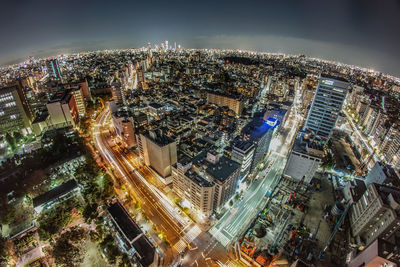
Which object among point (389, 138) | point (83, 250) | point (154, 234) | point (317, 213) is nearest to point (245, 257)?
point (154, 234)

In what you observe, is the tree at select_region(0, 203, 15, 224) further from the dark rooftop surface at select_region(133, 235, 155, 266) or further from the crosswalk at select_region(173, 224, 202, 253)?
the crosswalk at select_region(173, 224, 202, 253)

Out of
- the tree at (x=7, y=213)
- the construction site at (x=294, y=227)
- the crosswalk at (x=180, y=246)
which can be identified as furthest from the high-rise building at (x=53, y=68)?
the construction site at (x=294, y=227)

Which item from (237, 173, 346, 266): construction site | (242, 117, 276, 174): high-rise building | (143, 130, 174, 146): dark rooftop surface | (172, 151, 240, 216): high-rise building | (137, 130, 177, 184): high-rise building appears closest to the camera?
(237, 173, 346, 266): construction site

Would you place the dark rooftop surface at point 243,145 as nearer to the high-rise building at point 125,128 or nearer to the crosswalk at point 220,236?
the crosswalk at point 220,236

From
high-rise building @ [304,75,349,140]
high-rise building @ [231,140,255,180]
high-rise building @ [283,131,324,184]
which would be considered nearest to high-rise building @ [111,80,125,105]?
high-rise building @ [231,140,255,180]

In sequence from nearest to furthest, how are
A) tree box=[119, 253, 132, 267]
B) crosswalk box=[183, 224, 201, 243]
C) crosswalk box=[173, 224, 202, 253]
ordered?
tree box=[119, 253, 132, 267], crosswalk box=[173, 224, 202, 253], crosswalk box=[183, 224, 201, 243]

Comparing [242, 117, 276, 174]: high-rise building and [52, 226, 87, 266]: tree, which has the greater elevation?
[242, 117, 276, 174]: high-rise building
